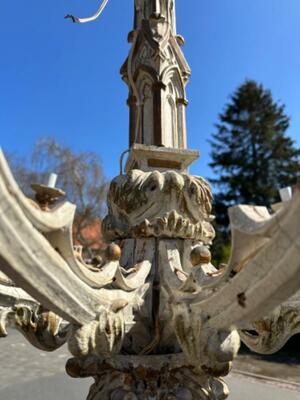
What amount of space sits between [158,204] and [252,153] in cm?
1508

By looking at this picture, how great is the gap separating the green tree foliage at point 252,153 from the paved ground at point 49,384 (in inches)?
363

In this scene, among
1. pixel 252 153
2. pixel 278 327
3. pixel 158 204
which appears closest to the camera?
pixel 278 327

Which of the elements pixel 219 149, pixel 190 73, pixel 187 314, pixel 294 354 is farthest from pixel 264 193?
pixel 187 314

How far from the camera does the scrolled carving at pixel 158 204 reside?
5.20ft

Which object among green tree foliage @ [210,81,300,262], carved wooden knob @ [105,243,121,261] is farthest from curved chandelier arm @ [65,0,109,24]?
green tree foliage @ [210,81,300,262]

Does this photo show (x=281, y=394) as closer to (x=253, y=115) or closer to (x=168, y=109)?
(x=168, y=109)

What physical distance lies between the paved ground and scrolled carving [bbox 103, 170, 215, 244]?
3.02 m

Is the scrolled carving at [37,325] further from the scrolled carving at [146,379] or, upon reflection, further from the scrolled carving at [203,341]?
the scrolled carving at [203,341]

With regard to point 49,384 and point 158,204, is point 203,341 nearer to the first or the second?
point 158,204

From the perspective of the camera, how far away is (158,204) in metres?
1.60

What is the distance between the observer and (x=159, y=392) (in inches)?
54.5

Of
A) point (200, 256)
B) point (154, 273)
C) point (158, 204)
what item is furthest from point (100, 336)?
point (158, 204)

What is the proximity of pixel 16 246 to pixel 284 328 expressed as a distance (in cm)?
124

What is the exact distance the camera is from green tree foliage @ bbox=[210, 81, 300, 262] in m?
14.4
